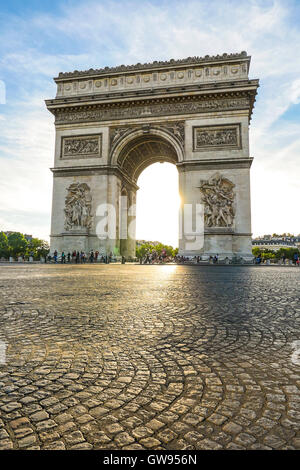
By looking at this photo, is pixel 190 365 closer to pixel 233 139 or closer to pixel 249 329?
pixel 249 329

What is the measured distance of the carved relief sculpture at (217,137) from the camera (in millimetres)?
20281

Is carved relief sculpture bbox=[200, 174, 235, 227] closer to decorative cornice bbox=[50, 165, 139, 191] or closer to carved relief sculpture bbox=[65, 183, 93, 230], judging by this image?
decorative cornice bbox=[50, 165, 139, 191]

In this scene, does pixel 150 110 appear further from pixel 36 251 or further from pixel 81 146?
→ pixel 36 251

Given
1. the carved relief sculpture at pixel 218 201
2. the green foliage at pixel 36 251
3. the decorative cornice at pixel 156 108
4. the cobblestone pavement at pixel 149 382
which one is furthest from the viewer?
the green foliage at pixel 36 251

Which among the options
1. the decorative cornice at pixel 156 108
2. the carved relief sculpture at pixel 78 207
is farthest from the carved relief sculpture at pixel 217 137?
the carved relief sculpture at pixel 78 207

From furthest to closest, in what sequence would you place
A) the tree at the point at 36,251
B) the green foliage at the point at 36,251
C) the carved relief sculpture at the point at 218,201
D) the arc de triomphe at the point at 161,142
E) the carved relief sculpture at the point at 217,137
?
the tree at the point at 36,251 < the green foliage at the point at 36,251 < the carved relief sculpture at the point at 217,137 < the arc de triomphe at the point at 161,142 < the carved relief sculpture at the point at 218,201

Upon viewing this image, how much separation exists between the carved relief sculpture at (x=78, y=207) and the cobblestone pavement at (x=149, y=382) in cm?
1917

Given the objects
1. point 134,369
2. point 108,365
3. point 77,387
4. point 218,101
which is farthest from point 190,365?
point 218,101

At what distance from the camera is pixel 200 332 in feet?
7.69

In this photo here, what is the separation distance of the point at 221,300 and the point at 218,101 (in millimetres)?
19811

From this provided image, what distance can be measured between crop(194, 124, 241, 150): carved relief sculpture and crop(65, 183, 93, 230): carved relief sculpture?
8.43m

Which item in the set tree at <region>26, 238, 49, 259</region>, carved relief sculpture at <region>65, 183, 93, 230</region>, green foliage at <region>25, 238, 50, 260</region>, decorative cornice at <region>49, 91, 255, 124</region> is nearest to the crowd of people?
carved relief sculpture at <region>65, 183, 93, 230</region>

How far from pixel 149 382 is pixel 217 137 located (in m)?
21.0

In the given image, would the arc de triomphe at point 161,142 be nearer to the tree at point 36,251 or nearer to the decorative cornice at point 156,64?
the decorative cornice at point 156,64
